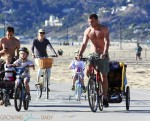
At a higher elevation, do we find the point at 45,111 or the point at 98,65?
the point at 98,65

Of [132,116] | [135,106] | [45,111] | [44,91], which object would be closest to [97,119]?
[132,116]

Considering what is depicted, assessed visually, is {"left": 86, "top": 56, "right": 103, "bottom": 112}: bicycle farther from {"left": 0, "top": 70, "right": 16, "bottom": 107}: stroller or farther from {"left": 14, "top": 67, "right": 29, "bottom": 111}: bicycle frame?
{"left": 0, "top": 70, "right": 16, "bottom": 107}: stroller

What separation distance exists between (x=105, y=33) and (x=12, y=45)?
2351mm

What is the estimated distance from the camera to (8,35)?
14820 millimetres

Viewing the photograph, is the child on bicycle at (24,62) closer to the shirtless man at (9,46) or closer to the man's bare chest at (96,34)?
the shirtless man at (9,46)

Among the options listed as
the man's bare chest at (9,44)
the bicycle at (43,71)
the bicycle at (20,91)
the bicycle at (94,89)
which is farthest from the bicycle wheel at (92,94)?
the bicycle at (43,71)

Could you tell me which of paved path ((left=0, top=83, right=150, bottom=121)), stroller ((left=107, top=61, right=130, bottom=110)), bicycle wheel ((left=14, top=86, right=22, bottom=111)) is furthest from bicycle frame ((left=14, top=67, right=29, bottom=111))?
stroller ((left=107, top=61, right=130, bottom=110))

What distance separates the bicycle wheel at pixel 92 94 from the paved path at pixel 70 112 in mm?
125

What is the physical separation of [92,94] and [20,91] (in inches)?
50.9

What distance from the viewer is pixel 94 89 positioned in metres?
13.1

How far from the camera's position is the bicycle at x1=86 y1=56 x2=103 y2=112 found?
12.9 metres

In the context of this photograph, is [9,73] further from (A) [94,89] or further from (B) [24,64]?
(A) [94,89]

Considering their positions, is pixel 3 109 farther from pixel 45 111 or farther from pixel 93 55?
pixel 93 55

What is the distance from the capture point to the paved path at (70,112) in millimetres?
11977
